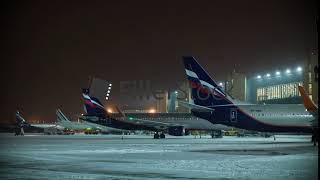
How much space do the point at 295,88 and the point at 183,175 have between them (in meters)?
118

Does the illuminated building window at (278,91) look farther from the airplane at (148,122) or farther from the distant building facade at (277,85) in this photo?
the airplane at (148,122)

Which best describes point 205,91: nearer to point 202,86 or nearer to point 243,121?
point 202,86

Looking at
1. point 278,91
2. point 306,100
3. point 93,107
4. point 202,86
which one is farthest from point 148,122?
point 278,91

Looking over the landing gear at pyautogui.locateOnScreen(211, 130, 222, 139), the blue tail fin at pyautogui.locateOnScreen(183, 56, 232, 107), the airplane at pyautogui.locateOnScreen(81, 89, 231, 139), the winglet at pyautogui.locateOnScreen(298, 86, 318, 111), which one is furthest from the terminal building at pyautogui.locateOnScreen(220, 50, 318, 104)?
the winglet at pyautogui.locateOnScreen(298, 86, 318, 111)

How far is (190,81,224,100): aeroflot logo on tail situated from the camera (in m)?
62.8

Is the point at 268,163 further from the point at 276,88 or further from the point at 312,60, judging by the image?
the point at 276,88

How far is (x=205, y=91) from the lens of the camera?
207ft

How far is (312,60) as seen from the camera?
4779 inches

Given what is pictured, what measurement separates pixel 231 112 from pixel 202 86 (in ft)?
15.2

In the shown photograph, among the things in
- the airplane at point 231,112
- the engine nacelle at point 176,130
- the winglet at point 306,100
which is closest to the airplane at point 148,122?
the engine nacelle at point 176,130

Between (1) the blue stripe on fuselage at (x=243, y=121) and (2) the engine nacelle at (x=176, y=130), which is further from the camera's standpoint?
(2) the engine nacelle at (x=176, y=130)

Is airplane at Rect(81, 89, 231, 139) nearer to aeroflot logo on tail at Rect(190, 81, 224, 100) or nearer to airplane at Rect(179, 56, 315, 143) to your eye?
airplane at Rect(179, 56, 315, 143)

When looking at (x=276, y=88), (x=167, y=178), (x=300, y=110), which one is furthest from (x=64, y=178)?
(x=276, y=88)

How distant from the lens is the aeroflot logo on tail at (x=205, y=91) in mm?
62781
